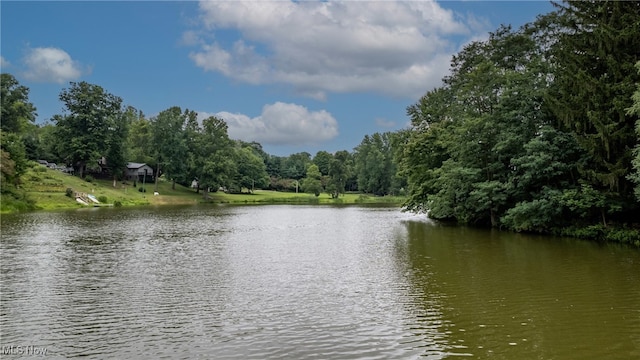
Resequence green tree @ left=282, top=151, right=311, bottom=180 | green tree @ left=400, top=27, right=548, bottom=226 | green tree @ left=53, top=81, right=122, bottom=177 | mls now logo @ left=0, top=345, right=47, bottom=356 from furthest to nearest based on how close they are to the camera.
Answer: green tree @ left=282, top=151, right=311, bottom=180, green tree @ left=53, top=81, right=122, bottom=177, green tree @ left=400, top=27, right=548, bottom=226, mls now logo @ left=0, top=345, right=47, bottom=356

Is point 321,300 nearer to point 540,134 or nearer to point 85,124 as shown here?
point 540,134

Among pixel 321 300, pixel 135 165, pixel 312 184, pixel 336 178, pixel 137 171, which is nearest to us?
pixel 321 300

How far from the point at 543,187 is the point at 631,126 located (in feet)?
20.6

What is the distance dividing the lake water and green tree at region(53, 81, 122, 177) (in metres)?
57.3

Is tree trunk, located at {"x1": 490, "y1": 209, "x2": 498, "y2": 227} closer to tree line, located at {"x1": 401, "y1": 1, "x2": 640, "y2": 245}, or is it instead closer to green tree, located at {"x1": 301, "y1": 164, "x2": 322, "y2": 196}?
tree line, located at {"x1": 401, "y1": 1, "x2": 640, "y2": 245}

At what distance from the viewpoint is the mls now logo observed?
8.96m

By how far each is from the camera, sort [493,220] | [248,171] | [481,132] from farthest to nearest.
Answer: [248,171] → [493,220] → [481,132]

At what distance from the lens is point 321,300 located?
1316cm

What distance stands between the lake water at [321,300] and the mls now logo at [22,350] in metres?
0.10

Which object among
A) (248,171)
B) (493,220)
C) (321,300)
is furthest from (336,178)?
(321,300)

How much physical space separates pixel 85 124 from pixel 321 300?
78.6 meters

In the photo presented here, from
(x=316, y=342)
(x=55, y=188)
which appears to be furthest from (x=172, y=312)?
(x=55, y=188)

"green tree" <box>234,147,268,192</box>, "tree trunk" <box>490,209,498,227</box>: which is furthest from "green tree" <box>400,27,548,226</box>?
"green tree" <box>234,147,268,192</box>

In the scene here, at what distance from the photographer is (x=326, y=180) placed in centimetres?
12244
